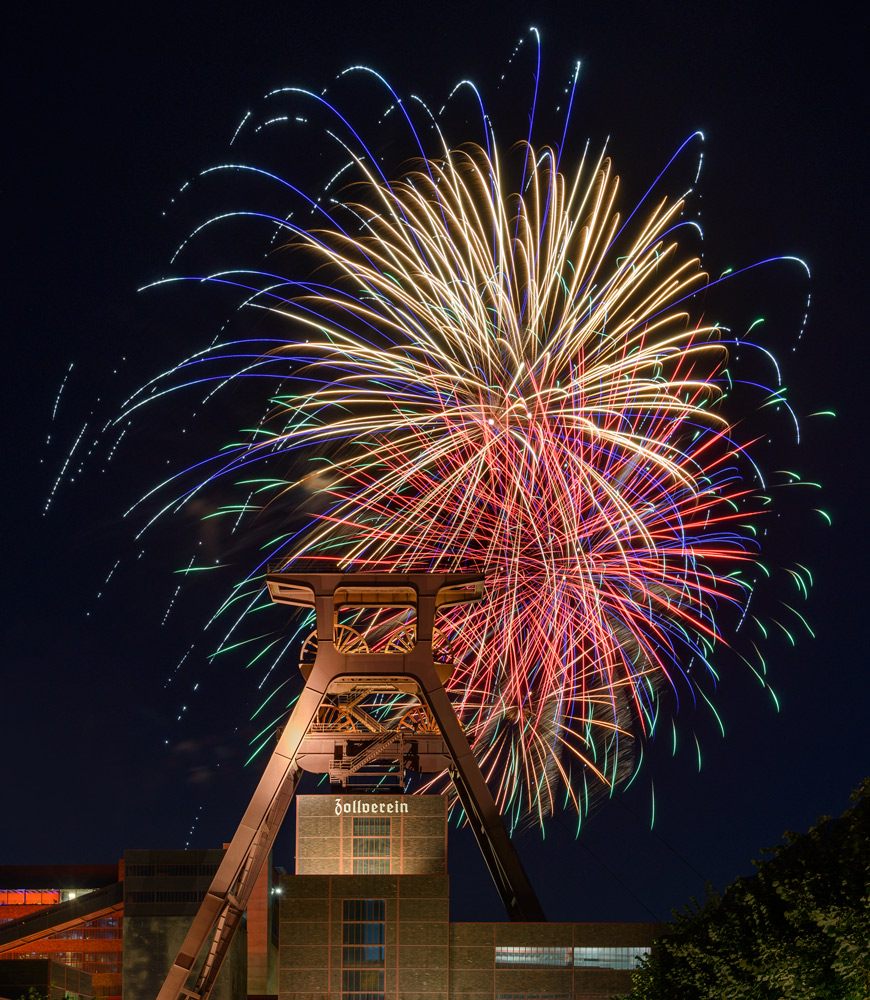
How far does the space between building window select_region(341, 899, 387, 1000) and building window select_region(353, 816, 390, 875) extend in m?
5.52

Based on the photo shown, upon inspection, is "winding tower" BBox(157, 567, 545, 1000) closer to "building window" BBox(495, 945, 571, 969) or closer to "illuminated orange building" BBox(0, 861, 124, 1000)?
"building window" BBox(495, 945, 571, 969)

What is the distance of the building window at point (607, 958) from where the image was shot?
43875 mm

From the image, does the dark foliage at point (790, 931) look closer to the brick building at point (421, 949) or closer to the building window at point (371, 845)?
the brick building at point (421, 949)

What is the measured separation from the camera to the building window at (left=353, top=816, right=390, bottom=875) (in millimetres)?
49750

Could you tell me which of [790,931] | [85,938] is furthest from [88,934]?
[790,931]

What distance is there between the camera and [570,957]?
4394cm

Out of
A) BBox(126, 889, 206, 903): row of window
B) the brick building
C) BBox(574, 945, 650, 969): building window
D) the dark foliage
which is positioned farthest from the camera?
BBox(126, 889, 206, 903): row of window

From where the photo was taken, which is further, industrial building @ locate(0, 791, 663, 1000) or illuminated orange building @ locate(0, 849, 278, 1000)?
illuminated orange building @ locate(0, 849, 278, 1000)

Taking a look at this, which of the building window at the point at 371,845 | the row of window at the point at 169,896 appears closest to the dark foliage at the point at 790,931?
the building window at the point at 371,845

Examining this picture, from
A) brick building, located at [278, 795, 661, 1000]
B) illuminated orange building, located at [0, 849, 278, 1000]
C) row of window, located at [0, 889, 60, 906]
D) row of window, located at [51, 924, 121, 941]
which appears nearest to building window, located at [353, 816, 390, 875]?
brick building, located at [278, 795, 661, 1000]

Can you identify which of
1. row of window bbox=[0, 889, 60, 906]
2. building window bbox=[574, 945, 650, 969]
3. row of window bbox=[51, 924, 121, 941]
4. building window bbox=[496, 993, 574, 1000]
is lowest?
building window bbox=[496, 993, 574, 1000]

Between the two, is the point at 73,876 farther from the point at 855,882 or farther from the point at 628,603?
the point at 855,882

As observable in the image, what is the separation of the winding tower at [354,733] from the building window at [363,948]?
4.82 meters

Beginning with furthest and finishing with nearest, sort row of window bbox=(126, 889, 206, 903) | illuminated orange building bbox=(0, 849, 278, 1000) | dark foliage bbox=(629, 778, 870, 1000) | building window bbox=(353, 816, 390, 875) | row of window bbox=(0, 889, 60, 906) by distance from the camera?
row of window bbox=(0, 889, 60, 906), row of window bbox=(126, 889, 206, 903), illuminated orange building bbox=(0, 849, 278, 1000), building window bbox=(353, 816, 390, 875), dark foliage bbox=(629, 778, 870, 1000)
